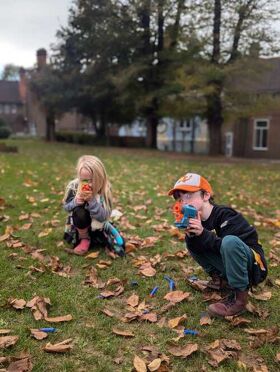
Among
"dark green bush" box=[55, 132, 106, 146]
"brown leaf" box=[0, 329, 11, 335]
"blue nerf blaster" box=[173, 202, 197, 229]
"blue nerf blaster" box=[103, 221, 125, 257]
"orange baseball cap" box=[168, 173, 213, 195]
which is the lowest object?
"dark green bush" box=[55, 132, 106, 146]

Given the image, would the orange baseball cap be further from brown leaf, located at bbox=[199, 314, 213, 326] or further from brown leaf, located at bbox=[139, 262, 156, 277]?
brown leaf, located at bbox=[139, 262, 156, 277]

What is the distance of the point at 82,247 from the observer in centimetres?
511

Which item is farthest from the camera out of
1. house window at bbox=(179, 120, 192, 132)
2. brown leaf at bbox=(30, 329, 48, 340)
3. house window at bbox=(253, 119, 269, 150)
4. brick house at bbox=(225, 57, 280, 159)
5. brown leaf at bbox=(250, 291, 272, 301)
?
house window at bbox=(179, 120, 192, 132)

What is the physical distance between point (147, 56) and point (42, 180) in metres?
18.6

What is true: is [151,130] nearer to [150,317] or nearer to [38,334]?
[150,317]

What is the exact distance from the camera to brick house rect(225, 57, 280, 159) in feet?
104

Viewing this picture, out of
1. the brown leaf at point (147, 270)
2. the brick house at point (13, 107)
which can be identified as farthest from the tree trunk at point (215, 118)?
the brick house at point (13, 107)

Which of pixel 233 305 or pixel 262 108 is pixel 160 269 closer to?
pixel 233 305

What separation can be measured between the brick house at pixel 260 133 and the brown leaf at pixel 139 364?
98.4ft

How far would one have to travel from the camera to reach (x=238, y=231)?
359 centimetres

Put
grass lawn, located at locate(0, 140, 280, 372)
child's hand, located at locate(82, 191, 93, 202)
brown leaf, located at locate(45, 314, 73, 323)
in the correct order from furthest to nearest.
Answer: child's hand, located at locate(82, 191, 93, 202)
brown leaf, located at locate(45, 314, 73, 323)
grass lawn, located at locate(0, 140, 280, 372)

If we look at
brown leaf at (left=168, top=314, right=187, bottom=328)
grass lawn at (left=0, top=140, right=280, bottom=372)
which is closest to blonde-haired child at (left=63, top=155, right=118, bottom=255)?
grass lawn at (left=0, top=140, right=280, bottom=372)

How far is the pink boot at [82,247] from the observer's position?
16.6ft

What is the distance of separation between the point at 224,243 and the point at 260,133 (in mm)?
30986
